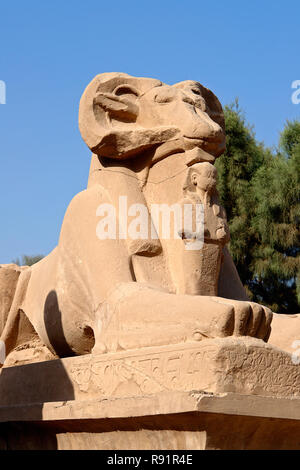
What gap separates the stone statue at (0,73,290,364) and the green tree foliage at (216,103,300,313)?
806 centimetres

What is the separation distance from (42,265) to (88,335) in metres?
0.90

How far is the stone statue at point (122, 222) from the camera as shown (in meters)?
4.23

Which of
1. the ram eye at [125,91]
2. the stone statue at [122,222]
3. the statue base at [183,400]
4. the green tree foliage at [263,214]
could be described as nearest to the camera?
the statue base at [183,400]

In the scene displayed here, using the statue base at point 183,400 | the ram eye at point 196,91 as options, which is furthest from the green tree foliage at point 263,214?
the statue base at point 183,400

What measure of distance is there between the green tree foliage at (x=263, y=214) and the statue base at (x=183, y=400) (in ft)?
28.7

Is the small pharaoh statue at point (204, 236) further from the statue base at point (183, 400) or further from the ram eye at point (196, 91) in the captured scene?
the statue base at point (183, 400)

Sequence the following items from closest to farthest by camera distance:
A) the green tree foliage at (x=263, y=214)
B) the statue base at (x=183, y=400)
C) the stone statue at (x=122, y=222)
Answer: the statue base at (x=183, y=400)
the stone statue at (x=122, y=222)
the green tree foliage at (x=263, y=214)

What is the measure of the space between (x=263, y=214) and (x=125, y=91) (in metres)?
8.67

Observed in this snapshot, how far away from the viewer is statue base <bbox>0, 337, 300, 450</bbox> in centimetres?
334

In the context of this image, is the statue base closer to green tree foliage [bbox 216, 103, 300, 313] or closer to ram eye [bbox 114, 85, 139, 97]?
ram eye [bbox 114, 85, 139, 97]

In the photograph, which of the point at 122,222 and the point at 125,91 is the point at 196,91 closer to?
the point at 125,91

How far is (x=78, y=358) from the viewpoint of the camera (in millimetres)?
4113
